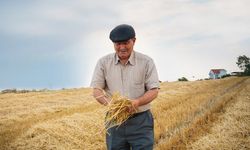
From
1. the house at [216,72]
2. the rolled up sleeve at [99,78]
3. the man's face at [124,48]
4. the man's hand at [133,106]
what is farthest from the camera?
the house at [216,72]

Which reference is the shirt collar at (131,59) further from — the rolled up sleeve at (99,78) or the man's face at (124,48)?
the rolled up sleeve at (99,78)

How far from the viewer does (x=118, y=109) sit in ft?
13.9

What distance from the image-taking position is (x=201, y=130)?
9531 millimetres

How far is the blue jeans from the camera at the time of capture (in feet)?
14.5

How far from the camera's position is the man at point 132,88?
4402 millimetres

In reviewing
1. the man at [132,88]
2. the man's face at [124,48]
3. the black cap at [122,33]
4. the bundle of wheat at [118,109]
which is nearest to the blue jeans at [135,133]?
the man at [132,88]

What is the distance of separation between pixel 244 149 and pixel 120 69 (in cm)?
429

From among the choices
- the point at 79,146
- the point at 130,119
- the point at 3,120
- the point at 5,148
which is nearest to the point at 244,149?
the point at 79,146

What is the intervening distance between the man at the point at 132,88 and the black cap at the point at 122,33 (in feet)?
0.12

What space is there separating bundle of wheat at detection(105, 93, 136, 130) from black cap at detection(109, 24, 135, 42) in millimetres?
597

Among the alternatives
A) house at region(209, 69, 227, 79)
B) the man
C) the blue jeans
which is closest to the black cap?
the man

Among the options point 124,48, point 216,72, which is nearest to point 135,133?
point 124,48

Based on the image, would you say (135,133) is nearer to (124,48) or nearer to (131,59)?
(131,59)

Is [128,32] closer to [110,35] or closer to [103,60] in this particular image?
[110,35]
